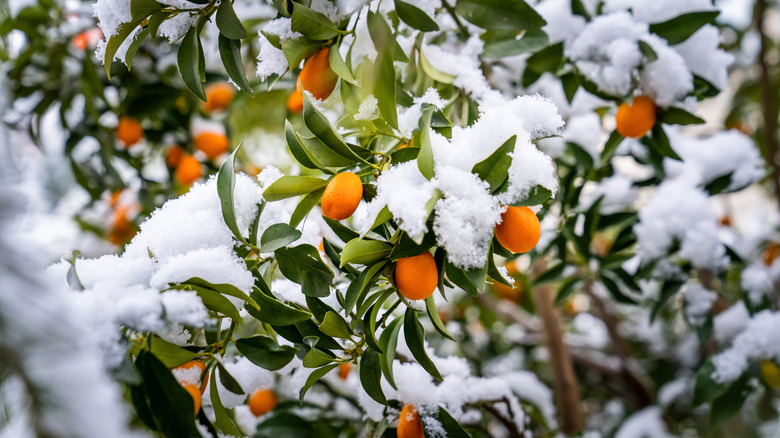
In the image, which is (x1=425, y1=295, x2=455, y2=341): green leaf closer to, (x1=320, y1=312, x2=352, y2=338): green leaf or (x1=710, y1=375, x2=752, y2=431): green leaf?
(x1=320, y1=312, x2=352, y2=338): green leaf

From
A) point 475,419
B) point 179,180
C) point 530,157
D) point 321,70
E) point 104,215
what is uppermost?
point 321,70

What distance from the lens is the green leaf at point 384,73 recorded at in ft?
1.80

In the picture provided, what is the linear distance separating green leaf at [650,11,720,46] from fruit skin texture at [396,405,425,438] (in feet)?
2.27

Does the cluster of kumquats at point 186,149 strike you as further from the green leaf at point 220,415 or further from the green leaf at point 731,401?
the green leaf at point 731,401

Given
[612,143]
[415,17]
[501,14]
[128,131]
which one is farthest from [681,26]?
[128,131]

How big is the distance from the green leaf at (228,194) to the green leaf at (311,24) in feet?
0.54

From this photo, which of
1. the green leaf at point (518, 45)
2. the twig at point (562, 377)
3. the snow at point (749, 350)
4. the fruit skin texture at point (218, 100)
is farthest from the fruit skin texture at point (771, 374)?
the fruit skin texture at point (218, 100)

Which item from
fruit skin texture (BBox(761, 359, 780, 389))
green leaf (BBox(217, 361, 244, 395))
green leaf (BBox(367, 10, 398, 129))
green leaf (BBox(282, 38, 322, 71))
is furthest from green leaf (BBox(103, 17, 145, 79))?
fruit skin texture (BBox(761, 359, 780, 389))

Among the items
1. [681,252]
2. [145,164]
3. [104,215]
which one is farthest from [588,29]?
[104,215]

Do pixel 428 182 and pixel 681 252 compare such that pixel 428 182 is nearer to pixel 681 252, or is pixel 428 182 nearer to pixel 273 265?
pixel 273 265

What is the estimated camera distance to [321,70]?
66 centimetres

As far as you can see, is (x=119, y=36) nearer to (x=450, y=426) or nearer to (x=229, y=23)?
(x=229, y=23)

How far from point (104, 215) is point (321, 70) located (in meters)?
1.26

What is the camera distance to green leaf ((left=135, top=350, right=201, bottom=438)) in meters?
0.50
